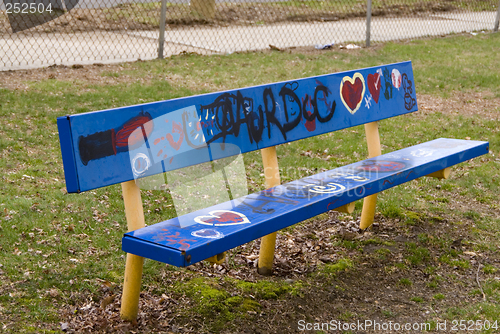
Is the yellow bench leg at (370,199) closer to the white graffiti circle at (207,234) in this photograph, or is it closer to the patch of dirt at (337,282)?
the patch of dirt at (337,282)

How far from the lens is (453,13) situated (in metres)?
17.8

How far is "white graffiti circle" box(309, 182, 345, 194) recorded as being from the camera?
3342 mm

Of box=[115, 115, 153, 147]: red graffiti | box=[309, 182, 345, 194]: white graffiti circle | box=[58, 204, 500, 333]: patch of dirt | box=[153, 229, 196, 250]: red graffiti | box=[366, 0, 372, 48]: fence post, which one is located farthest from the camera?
box=[366, 0, 372, 48]: fence post

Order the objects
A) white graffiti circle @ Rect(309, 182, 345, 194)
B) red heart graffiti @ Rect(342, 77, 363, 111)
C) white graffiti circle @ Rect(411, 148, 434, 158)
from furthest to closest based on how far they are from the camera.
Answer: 1. white graffiti circle @ Rect(411, 148, 434, 158)
2. red heart graffiti @ Rect(342, 77, 363, 111)
3. white graffiti circle @ Rect(309, 182, 345, 194)

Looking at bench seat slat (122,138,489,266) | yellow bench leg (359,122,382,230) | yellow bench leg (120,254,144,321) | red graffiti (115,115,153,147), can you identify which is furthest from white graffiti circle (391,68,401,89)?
yellow bench leg (120,254,144,321)

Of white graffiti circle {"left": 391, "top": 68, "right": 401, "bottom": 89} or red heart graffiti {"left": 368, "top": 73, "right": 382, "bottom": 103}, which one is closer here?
red heart graffiti {"left": 368, "top": 73, "right": 382, "bottom": 103}

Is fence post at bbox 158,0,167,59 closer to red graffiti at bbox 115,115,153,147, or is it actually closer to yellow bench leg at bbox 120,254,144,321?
red graffiti at bbox 115,115,153,147

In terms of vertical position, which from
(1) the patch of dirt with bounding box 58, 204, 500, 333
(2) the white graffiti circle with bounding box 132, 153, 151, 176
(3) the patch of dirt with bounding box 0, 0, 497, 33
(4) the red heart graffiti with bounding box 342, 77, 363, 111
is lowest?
(1) the patch of dirt with bounding box 58, 204, 500, 333

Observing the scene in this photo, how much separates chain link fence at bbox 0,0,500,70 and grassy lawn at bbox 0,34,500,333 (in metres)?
1.32

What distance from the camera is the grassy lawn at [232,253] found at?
3115 mm

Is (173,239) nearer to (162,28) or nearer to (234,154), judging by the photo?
(234,154)

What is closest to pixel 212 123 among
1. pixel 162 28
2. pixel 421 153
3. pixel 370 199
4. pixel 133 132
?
pixel 133 132

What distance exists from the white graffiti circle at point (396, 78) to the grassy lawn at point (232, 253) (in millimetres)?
1054

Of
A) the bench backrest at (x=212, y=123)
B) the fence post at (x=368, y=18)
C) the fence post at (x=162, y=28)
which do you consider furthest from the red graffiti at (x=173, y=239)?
the fence post at (x=368, y=18)
